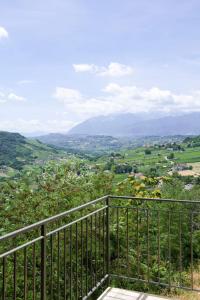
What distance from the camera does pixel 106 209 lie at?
4160 mm

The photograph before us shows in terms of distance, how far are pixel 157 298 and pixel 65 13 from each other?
6.78 meters

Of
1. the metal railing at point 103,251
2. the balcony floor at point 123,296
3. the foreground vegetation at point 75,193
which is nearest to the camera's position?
the metal railing at point 103,251

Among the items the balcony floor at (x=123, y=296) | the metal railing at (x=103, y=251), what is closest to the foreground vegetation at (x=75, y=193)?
the metal railing at (x=103, y=251)

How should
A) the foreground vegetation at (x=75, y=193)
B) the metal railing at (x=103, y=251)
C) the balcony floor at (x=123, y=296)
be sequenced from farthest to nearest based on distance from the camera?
1. the foreground vegetation at (x=75, y=193)
2. the balcony floor at (x=123, y=296)
3. the metal railing at (x=103, y=251)

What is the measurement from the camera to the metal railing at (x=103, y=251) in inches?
133

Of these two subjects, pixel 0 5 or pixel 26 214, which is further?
pixel 0 5

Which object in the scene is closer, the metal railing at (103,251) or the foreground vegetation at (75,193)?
the metal railing at (103,251)

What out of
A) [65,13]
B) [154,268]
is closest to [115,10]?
[65,13]

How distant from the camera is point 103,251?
4445mm

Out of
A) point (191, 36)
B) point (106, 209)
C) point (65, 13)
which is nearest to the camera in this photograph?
point (106, 209)

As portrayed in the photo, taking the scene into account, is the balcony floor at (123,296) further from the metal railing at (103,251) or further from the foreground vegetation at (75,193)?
the foreground vegetation at (75,193)

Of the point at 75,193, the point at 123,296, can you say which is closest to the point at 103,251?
the point at 123,296

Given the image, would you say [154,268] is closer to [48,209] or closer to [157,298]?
[48,209]

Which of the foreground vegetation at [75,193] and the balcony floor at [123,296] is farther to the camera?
the foreground vegetation at [75,193]
